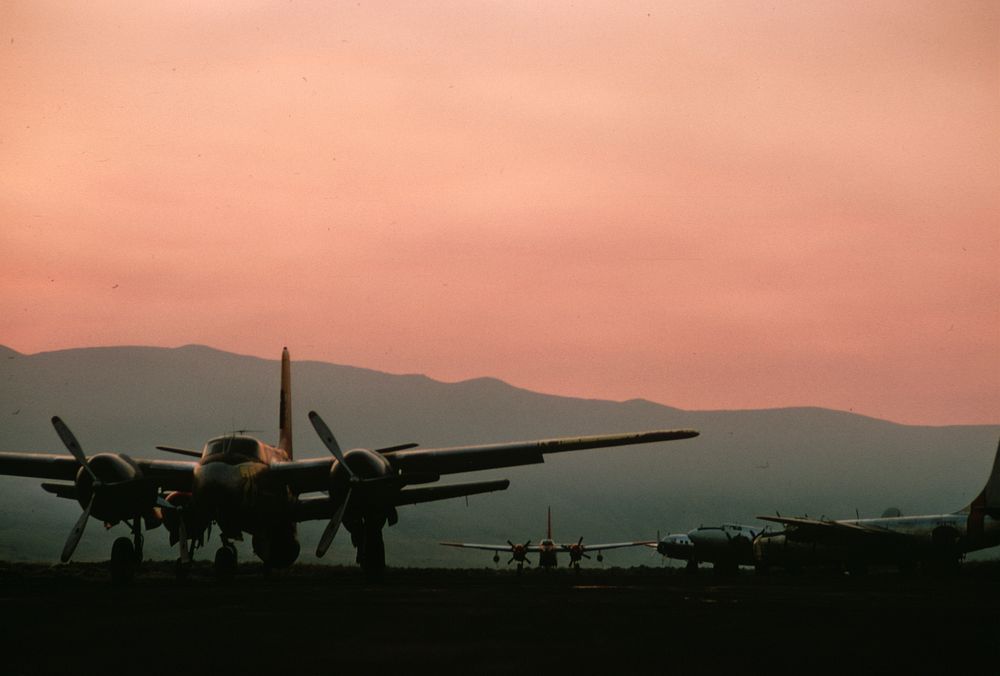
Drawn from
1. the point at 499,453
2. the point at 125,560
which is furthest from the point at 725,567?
the point at 125,560

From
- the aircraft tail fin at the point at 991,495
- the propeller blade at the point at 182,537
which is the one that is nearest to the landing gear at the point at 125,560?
the propeller blade at the point at 182,537

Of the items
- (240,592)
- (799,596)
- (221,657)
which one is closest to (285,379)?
(240,592)

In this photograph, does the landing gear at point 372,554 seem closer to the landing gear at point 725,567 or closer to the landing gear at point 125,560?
the landing gear at point 125,560

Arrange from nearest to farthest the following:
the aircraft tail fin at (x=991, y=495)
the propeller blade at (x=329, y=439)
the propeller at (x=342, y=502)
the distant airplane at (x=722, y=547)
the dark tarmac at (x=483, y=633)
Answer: the dark tarmac at (x=483, y=633), the propeller at (x=342, y=502), the propeller blade at (x=329, y=439), the aircraft tail fin at (x=991, y=495), the distant airplane at (x=722, y=547)

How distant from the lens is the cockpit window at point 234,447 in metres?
43.3

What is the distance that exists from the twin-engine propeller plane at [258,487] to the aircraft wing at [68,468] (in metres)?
0.04

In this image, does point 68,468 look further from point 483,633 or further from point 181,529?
point 483,633

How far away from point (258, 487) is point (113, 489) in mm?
5009

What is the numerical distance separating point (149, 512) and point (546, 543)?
5744 cm

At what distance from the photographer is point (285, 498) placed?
45.5 meters

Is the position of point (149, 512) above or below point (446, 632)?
above

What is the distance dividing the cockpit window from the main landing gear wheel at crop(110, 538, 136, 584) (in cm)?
430

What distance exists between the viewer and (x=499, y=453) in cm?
4488

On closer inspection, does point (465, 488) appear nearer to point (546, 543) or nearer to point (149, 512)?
point (149, 512)
